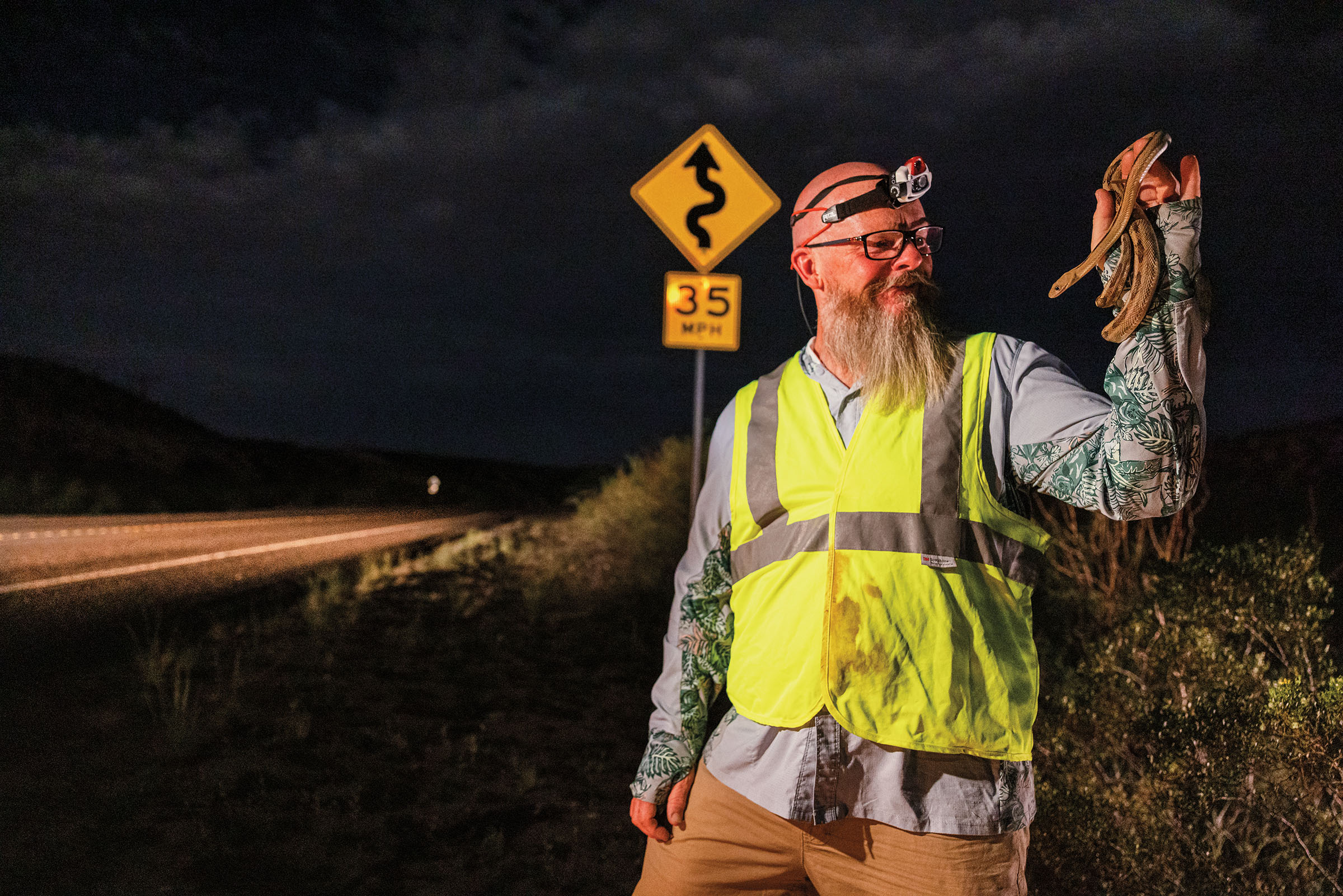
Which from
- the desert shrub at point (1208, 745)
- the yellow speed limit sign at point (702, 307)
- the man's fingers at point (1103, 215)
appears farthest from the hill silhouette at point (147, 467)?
the man's fingers at point (1103, 215)

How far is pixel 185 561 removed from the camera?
11.1 metres

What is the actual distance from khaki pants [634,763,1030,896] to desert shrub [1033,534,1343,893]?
120 centimetres

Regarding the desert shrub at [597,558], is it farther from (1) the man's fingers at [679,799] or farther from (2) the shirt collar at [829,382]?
(2) the shirt collar at [829,382]

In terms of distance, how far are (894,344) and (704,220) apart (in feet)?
12.3

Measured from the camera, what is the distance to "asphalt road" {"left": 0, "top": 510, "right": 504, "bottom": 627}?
8.02 m

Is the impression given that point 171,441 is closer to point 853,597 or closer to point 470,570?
point 470,570

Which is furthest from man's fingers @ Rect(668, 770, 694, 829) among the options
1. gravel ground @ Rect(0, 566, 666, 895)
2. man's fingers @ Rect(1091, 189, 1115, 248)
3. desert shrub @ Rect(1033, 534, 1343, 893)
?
gravel ground @ Rect(0, 566, 666, 895)

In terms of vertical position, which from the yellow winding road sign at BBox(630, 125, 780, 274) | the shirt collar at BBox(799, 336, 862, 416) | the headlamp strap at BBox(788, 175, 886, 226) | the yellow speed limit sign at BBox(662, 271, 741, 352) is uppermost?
the yellow winding road sign at BBox(630, 125, 780, 274)

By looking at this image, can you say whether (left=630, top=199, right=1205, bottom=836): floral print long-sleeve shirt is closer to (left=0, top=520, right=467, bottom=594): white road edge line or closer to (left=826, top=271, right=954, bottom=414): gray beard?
(left=826, top=271, right=954, bottom=414): gray beard

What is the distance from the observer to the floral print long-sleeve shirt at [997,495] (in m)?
1.29

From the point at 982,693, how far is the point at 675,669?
689 mm

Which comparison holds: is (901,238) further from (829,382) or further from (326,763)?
(326,763)

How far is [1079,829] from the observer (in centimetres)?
270

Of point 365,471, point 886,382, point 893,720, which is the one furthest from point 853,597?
point 365,471
